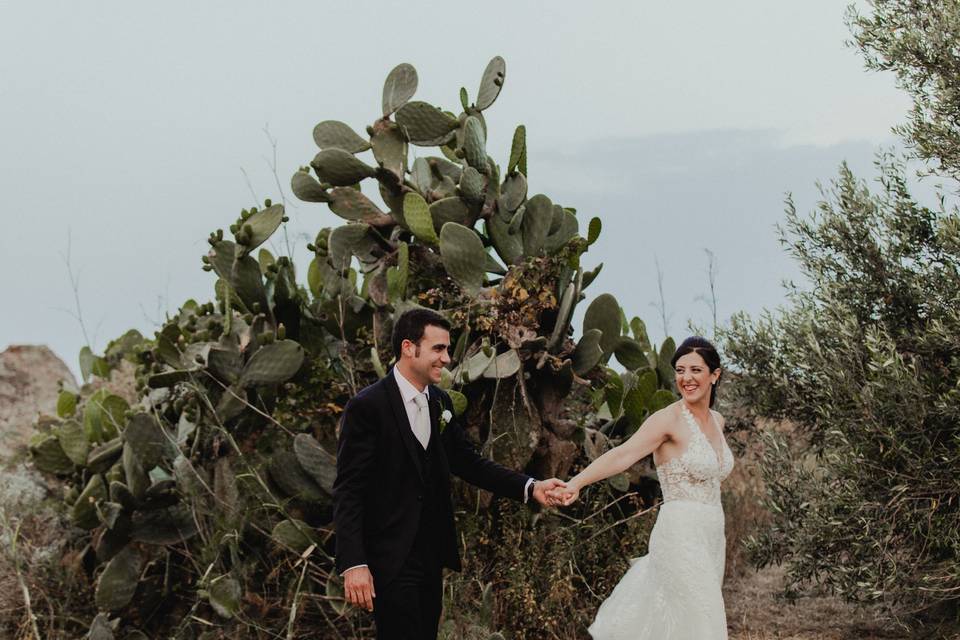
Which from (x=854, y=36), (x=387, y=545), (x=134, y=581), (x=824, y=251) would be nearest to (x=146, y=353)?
(x=134, y=581)

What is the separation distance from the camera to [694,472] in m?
4.41

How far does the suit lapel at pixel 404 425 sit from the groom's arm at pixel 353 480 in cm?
10

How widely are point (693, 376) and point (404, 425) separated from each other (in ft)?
4.11

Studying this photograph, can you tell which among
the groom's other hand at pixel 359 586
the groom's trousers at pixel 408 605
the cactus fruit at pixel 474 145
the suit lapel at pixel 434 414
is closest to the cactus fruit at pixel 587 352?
the cactus fruit at pixel 474 145

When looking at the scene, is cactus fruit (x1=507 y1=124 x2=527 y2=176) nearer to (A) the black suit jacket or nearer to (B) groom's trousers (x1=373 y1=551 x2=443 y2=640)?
(A) the black suit jacket

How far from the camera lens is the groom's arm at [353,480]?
3814mm

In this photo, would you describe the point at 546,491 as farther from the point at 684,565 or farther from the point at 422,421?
the point at 422,421

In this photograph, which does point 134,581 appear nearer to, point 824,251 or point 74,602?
point 74,602

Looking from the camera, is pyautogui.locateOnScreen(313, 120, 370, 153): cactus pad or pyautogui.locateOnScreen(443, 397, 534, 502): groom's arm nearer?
pyautogui.locateOnScreen(443, 397, 534, 502): groom's arm

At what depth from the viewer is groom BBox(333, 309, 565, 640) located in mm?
3883

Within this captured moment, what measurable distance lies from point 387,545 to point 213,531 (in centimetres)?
296

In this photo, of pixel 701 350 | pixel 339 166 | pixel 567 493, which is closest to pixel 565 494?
pixel 567 493

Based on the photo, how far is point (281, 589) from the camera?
6.27 meters

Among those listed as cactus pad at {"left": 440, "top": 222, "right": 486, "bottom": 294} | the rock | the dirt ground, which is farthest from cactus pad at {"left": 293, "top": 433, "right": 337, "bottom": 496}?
the rock
